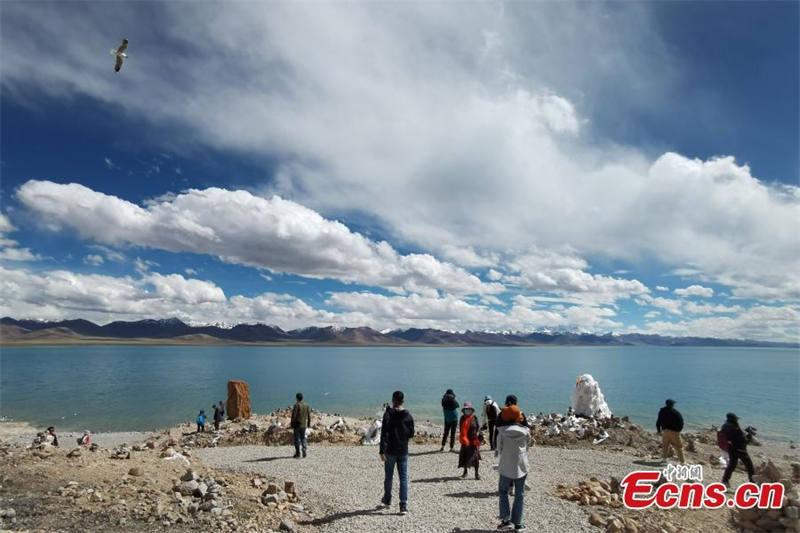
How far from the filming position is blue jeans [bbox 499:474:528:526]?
8.91 metres

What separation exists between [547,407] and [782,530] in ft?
148

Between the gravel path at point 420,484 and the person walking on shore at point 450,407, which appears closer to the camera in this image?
the gravel path at point 420,484

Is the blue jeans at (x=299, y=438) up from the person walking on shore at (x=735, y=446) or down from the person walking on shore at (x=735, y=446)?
down

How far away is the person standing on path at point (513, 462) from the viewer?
29.2ft

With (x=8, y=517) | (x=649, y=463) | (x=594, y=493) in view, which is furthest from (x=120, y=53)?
(x=649, y=463)

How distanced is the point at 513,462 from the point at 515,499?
0.81 metres

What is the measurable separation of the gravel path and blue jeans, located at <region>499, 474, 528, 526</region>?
0.48 meters

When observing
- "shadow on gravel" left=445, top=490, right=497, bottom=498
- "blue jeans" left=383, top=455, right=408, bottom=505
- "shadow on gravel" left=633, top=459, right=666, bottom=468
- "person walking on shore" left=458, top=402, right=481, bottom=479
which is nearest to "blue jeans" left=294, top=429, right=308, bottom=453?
"person walking on shore" left=458, top=402, right=481, bottom=479

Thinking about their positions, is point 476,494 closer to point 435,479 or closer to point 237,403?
point 435,479

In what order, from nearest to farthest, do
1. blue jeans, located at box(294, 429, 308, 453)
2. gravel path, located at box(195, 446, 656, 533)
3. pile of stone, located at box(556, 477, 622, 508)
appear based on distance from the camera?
gravel path, located at box(195, 446, 656, 533)
pile of stone, located at box(556, 477, 622, 508)
blue jeans, located at box(294, 429, 308, 453)

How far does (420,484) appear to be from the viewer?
12.8 m

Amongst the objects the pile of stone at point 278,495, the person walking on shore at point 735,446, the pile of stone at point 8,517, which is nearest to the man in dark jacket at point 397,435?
the pile of stone at point 278,495

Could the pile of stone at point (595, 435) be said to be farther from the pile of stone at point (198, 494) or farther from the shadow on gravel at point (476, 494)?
the pile of stone at point (198, 494)

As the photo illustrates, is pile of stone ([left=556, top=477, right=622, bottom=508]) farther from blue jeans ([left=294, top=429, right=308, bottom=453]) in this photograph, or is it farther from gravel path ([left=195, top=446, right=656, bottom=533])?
blue jeans ([left=294, top=429, right=308, bottom=453])
